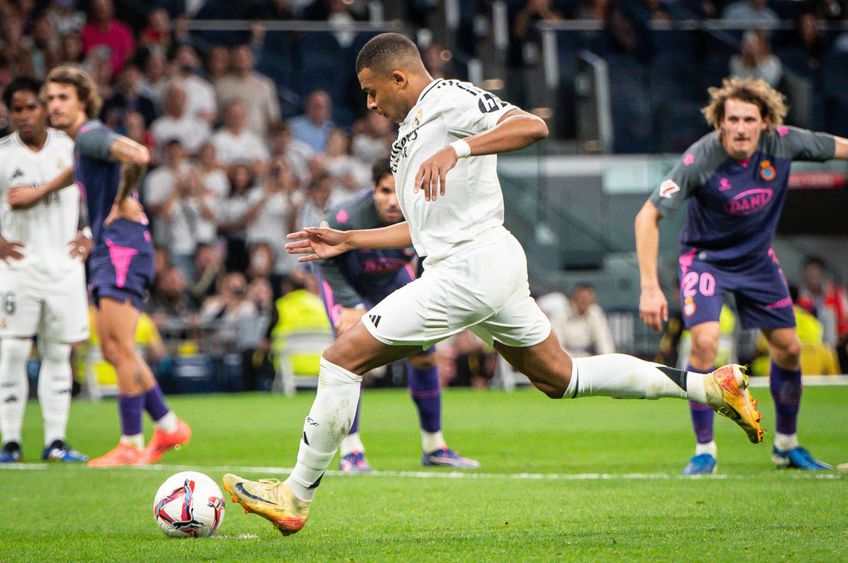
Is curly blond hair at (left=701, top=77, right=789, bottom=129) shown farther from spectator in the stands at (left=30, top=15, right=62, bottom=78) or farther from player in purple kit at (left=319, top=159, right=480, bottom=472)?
spectator in the stands at (left=30, top=15, right=62, bottom=78)

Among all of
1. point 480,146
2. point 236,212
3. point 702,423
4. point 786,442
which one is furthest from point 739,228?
point 236,212

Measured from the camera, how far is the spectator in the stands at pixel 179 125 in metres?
18.0

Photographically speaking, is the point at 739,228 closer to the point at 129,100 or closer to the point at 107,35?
the point at 129,100

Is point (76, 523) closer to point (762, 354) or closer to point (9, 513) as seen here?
A: point (9, 513)

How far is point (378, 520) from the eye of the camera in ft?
20.2

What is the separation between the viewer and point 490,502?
264 inches

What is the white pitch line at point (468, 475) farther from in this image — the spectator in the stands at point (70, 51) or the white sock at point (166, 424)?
the spectator in the stands at point (70, 51)

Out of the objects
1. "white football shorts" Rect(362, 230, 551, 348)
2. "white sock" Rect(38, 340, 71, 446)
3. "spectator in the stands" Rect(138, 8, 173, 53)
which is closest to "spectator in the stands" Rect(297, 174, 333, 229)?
"spectator in the stands" Rect(138, 8, 173, 53)

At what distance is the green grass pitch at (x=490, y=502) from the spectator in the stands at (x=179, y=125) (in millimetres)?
6980

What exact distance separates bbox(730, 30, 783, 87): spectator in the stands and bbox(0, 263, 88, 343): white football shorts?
1430 centimetres

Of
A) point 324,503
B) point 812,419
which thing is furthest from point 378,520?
point 812,419

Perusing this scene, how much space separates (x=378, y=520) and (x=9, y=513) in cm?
202

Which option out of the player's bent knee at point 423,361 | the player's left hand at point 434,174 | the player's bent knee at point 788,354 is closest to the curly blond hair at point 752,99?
the player's bent knee at point 788,354

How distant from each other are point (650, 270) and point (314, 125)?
12539 millimetres
